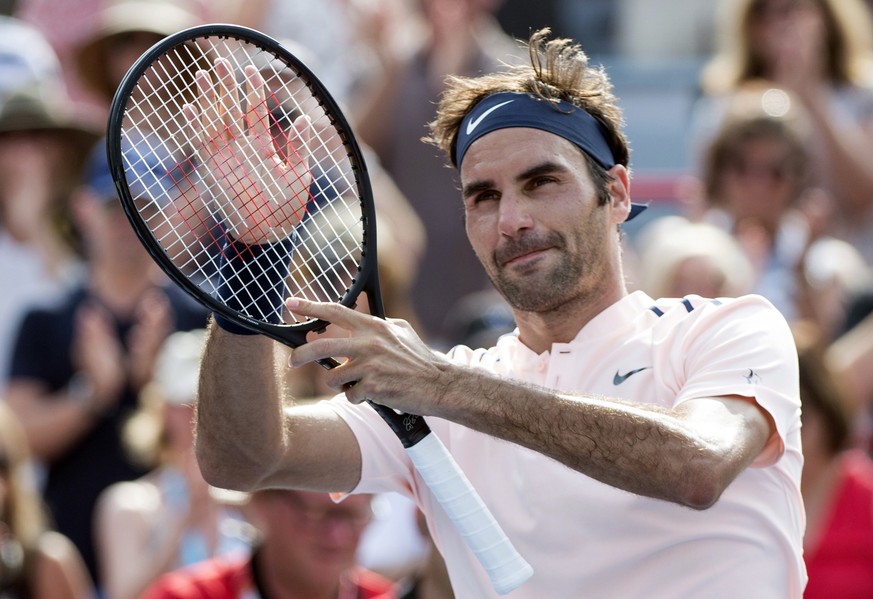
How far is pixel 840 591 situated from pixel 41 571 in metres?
2.89

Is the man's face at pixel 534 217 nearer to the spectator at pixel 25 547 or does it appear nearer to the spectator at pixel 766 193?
the spectator at pixel 25 547

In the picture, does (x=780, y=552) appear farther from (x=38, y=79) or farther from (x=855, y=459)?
(x=38, y=79)

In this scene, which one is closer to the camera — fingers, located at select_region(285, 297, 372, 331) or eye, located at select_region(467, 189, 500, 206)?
fingers, located at select_region(285, 297, 372, 331)

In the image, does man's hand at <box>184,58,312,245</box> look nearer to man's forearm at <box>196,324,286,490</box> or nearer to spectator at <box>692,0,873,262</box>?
man's forearm at <box>196,324,286,490</box>

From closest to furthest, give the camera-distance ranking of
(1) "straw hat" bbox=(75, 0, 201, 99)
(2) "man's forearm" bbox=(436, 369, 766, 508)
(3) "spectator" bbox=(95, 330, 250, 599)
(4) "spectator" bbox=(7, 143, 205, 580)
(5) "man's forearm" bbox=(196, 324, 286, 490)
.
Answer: (2) "man's forearm" bbox=(436, 369, 766, 508) → (5) "man's forearm" bbox=(196, 324, 286, 490) → (3) "spectator" bbox=(95, 330, 250, 599) → (4) "spectator" bbox=(7, 143, 205, 580) → (1) "straw hat" bbox=(75, 0, 201, 99)

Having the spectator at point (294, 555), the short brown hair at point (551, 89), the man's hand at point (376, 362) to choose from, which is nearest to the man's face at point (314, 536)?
the spectator at point (294, 555)

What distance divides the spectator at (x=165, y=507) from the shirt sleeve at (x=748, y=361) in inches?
93.9

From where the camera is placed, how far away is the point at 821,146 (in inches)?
263

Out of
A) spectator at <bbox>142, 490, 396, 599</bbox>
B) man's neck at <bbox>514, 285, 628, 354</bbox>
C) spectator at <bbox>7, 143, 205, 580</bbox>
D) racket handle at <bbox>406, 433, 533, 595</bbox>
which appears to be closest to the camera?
racket handle at <bbox>406, 433, 533, 595</bbox>

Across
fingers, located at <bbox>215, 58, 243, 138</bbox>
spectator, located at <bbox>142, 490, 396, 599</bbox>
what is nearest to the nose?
fingers, located at <bbox>215, 58, 243, 138</bbox>

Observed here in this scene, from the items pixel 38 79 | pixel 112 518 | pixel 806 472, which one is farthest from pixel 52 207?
pixel 806 472

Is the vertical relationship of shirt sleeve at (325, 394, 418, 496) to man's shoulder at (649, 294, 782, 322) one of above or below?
below

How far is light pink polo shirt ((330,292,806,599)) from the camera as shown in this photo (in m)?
3.15

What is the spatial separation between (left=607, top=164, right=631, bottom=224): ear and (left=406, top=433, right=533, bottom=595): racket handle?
0.87 metres
